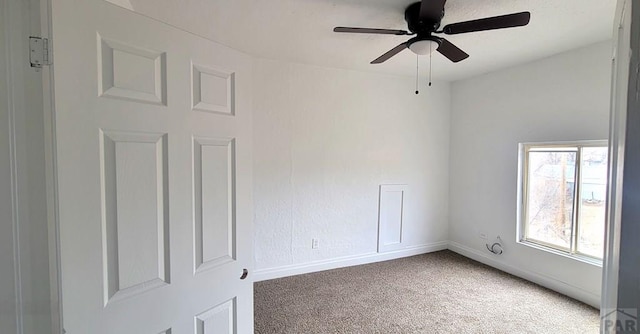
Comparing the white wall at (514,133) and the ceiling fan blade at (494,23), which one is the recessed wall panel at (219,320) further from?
the white wall at (514,133)

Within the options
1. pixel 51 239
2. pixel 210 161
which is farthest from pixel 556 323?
pixel 51 239

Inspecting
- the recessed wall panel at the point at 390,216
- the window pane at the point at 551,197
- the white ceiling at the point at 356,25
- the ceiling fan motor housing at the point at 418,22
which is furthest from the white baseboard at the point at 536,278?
the ceiling fan motor housing at the point at 418,22

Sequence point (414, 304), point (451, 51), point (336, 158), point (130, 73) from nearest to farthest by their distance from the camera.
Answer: point (130, 73) < point (451, 51) < point (414, 304) < point (336, 158)

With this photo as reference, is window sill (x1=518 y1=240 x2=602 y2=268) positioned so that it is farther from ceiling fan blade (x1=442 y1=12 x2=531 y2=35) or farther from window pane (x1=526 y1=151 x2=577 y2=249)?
ceiling fan blade (x1=442 y1=12 x2=531 y2=35)

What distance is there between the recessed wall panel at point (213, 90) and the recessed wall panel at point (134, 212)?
0.24 meters

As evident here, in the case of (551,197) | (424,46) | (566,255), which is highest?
(424,46)

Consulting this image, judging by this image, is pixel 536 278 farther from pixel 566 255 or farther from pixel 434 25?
pixel 434 25

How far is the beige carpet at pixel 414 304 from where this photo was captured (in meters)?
2.35

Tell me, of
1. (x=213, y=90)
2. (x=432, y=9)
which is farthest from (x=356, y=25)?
(x=213, y=90)

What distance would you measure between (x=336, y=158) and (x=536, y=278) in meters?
2.69

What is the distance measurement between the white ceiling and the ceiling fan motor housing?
0.17ft

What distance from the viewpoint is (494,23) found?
1698 millimetres

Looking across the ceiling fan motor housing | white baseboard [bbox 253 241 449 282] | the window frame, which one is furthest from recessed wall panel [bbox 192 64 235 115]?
the window frame

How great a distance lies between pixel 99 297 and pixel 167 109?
0.69 m
